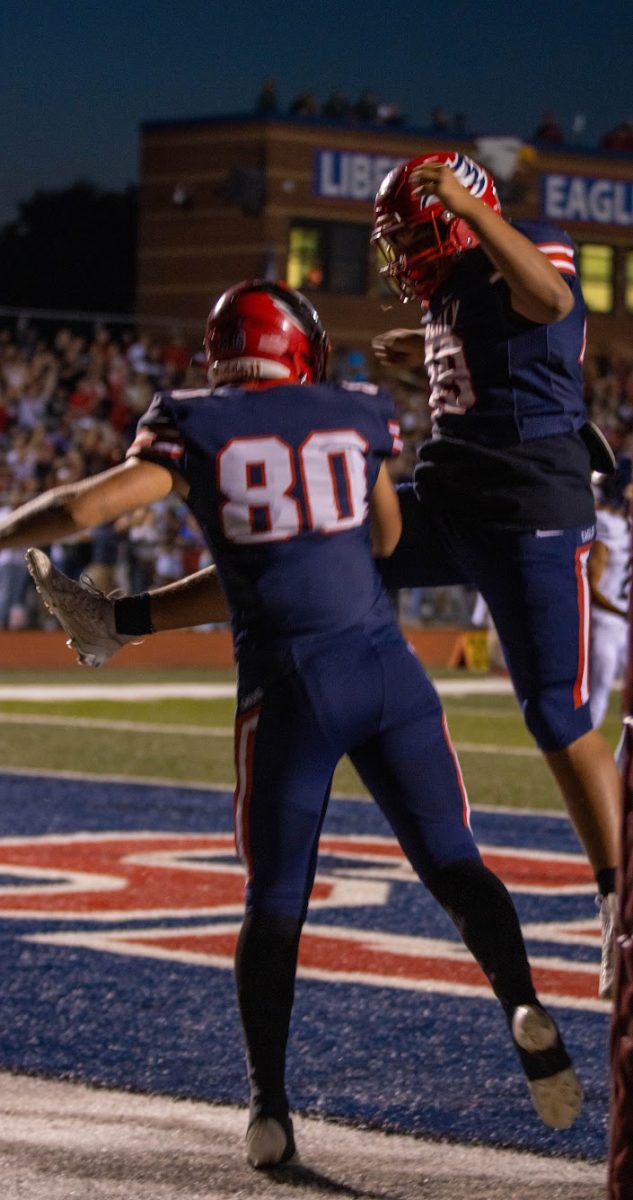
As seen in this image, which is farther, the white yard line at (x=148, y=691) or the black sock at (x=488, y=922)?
the white yard line at (x=148, y=691)

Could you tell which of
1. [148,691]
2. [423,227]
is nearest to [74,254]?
[148,691]

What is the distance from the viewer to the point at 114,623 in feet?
14.5

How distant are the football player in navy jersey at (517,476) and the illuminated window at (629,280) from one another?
1407 inches

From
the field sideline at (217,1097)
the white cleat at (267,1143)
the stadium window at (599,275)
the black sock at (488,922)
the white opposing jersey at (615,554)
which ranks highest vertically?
the black sock at (488,922)

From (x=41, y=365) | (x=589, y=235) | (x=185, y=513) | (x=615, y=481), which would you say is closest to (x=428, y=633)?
(x=185, y=513)

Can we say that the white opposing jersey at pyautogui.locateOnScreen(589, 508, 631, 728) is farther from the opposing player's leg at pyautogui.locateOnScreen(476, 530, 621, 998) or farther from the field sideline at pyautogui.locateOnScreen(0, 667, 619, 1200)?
the opposing player's leg at pyautogui.locateOnScreen(476, 530, 621, 998)

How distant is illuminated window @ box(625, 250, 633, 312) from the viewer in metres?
39.7

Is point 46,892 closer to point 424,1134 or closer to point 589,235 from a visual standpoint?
point 424,1134

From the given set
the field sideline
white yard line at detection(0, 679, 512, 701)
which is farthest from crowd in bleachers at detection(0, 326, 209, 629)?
the field sideline

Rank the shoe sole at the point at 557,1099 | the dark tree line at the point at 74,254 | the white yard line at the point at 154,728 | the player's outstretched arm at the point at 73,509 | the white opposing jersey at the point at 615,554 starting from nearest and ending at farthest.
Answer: the player's outstretched arm at the point at 73,509, the shoe sole at the point at 557,1099, the white opposing jersey at the point at 615,554, the white yard line at the point at 154,728, the dark tree line at the point at 74,254

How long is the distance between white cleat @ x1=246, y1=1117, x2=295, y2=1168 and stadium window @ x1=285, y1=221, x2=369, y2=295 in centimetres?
3276

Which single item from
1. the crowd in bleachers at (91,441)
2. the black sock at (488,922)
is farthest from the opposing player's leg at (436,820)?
the crowd in bleachers at (91,441)

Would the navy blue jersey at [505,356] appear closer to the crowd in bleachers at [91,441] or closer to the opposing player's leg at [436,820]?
the opposing player's leg at [436,820]

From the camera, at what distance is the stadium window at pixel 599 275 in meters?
39.3
